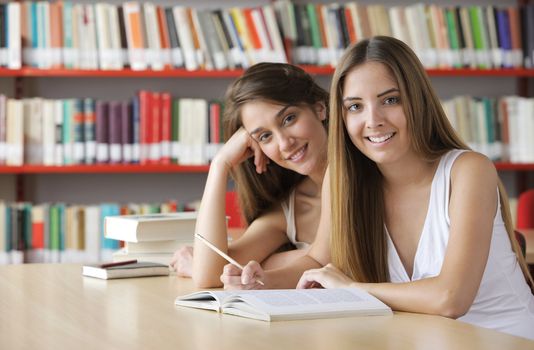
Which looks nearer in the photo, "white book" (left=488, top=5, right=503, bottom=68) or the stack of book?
the stack of book

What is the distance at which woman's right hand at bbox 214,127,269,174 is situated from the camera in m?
2.20

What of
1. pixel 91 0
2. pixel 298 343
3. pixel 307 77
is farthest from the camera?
pixel 91 0

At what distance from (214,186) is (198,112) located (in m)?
1.99

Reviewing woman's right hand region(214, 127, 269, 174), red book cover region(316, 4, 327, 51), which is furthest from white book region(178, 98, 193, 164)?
woman's right hand region(214, 127, 269, 174)

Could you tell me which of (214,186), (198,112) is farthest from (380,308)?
(198,112)

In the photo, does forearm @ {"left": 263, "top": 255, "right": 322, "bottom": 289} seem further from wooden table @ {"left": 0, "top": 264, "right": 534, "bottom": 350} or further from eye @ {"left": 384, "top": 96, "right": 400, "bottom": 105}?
eye @ {"left": 384, "top": 96, "right": 400, "bottom": 105}

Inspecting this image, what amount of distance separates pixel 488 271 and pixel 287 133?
61cm

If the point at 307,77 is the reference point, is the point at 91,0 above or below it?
above

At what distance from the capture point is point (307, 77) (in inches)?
88.0

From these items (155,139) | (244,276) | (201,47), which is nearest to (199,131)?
(155,139)

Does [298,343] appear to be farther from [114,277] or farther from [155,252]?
[155,252]

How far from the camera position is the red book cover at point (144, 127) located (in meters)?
4.07

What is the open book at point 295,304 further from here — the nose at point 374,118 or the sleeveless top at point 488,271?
the nose at point 374,118

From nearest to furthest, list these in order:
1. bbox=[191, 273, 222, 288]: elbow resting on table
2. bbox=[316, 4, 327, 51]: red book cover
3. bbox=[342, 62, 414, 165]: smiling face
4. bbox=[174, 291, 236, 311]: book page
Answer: bbox=[174, 291, 236, 311]: book page < bbox=[342, 62, 414, 165]: smiling face < bbox=[191, 273, 222, 288]: elbow resting on table < bbox=[316, 4, 327, 51]: red book cover
